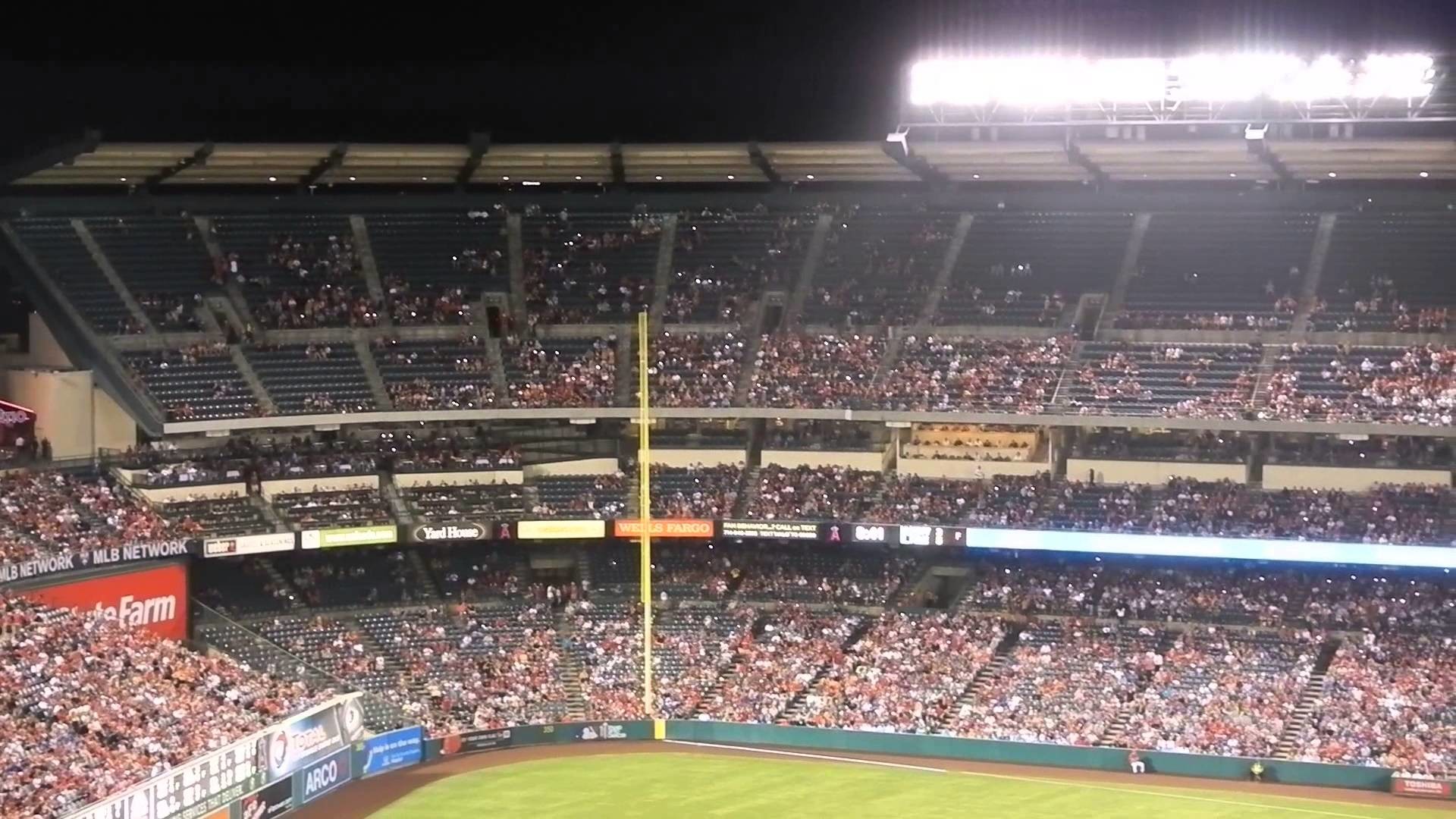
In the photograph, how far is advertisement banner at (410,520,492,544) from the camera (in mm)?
42250

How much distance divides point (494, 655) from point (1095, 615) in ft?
47.5

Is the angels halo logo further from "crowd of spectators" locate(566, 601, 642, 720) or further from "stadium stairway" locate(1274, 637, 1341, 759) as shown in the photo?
"stadium stairway" locate(1274, 637, 1341, 759)

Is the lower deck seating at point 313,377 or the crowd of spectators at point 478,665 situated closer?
the crowd of spectators at point 478,665

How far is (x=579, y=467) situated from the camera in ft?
151

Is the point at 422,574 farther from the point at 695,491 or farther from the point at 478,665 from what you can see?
the point at 695,491

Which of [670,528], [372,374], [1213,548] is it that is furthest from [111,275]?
[1213,548]

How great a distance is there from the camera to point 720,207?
4878cm

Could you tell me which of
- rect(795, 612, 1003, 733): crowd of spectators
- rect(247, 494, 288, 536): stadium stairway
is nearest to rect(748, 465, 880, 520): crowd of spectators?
rect(795, 612, 1003, 733): crowd of spectators

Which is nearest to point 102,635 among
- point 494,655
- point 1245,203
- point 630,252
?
point 494,655

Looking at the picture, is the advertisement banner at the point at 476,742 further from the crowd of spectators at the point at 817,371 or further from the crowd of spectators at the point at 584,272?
the crowd of spectators at the point at 584,272

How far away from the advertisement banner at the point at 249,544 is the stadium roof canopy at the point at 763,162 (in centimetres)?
942

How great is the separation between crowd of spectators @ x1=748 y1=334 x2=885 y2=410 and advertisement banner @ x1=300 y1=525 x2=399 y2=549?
31.6 ft

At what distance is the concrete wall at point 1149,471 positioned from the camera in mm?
42125

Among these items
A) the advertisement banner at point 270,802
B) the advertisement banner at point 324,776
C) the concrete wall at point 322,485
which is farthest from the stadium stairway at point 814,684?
the advertisement banner at point 270,802
